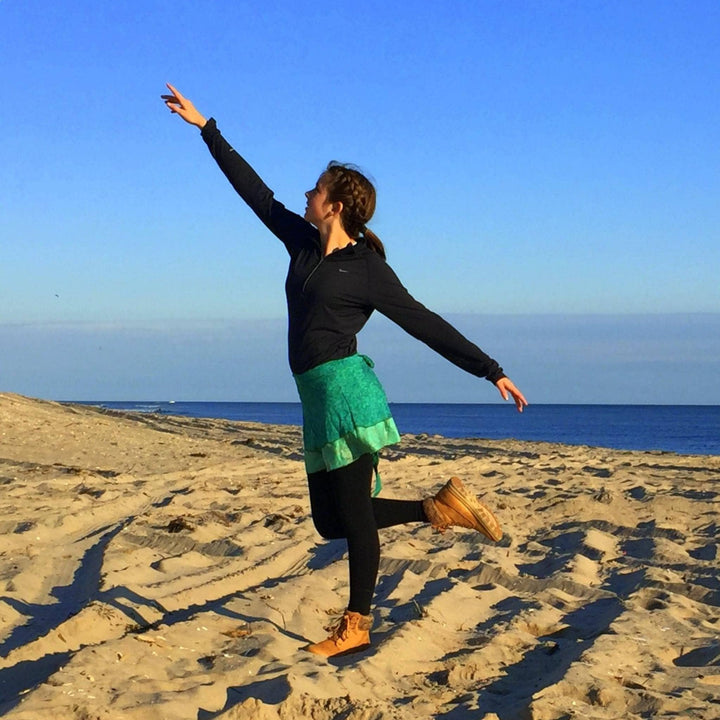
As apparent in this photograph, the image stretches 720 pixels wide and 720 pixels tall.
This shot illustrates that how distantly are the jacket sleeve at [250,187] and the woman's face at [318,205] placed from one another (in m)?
0.08

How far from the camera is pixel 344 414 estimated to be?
12.5ft

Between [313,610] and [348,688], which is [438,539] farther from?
[348,688]

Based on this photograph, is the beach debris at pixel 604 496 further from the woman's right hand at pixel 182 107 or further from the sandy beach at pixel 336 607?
the woman's right hand at pixel 182 107

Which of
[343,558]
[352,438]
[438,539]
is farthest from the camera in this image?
[438,539]

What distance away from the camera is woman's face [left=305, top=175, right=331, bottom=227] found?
3988 millimetres

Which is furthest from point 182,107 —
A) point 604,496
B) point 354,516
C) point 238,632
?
point 604,496

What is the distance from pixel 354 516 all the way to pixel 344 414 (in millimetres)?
415

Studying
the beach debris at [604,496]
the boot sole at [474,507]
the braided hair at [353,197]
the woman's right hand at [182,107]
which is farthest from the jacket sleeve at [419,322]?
the beach debris at [604,496]

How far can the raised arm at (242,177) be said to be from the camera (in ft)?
13.5

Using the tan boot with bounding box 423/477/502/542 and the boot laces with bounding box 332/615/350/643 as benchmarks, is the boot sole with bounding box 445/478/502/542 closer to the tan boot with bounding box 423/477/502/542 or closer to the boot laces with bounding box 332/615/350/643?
the tan boot with bounding box 423/477/502/542

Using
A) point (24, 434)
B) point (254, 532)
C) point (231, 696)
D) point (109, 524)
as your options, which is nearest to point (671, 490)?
point (254, 532)

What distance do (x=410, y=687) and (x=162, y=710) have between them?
2.90ft

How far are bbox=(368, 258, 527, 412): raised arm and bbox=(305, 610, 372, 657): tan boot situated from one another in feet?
3.45

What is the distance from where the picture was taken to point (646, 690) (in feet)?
10.9
